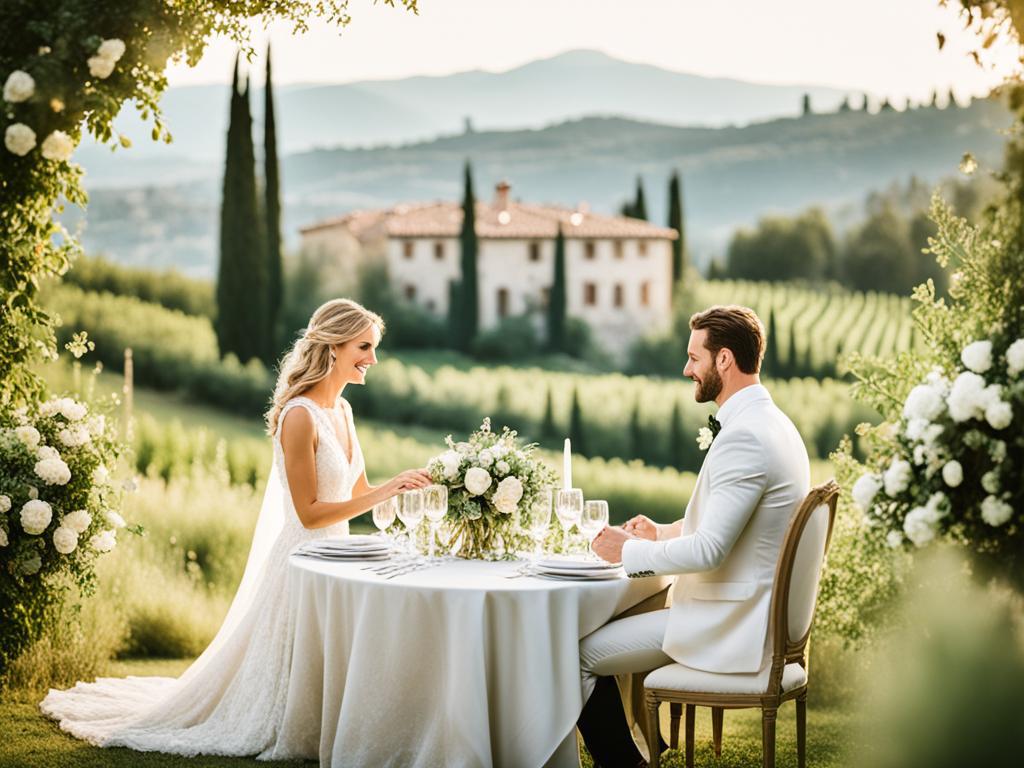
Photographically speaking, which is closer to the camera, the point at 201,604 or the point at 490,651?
the point at 490,651

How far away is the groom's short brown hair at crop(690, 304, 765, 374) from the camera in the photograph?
4.37 metres

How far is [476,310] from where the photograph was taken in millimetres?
16891

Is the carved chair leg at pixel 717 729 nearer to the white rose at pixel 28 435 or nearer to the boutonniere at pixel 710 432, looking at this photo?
the boutonniere at pixel 710 432

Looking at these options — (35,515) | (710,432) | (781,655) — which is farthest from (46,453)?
(781,655)

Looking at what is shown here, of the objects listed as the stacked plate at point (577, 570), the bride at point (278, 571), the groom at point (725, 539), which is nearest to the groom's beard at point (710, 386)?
the groom at point (725, 539)

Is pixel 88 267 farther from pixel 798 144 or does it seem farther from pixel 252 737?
pixel 252 737

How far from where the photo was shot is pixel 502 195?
18.1 meters

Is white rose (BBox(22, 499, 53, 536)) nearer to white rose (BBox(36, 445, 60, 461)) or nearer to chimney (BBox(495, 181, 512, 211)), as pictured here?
white rose (BBox(36, 445, 60, 461))

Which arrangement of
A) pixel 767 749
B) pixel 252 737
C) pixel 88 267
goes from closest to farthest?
pixel 767 749 < pixel 252 737 < pixel 88 267

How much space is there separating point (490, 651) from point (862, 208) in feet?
48.9

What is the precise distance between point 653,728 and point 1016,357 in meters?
1.85

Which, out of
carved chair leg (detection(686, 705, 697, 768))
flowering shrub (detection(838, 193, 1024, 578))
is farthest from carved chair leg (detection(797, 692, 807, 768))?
flowering shrub (detection(838, 193, 1024, 578))

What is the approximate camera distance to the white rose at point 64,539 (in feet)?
18.2

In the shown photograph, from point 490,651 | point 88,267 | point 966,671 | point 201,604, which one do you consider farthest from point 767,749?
point 88,267
